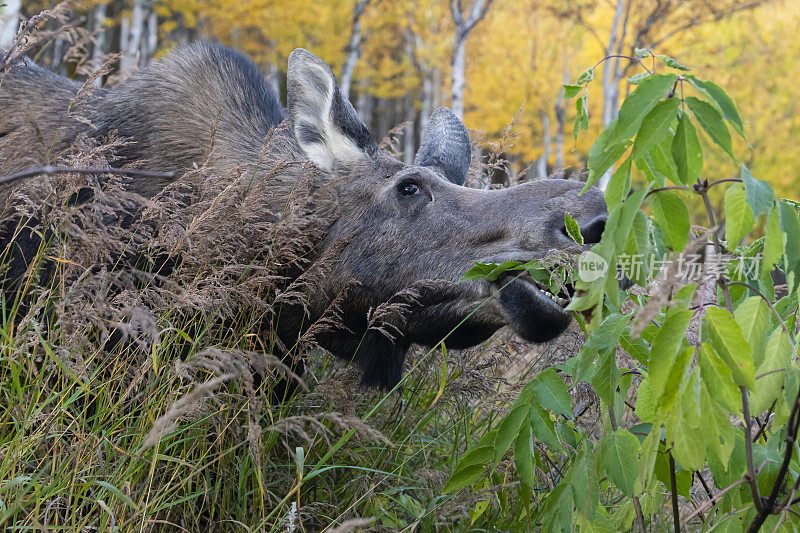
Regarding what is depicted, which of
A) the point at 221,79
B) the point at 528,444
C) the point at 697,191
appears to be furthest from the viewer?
the point at 221,79

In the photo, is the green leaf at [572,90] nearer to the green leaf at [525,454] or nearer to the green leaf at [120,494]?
the green leaf at [525,454]

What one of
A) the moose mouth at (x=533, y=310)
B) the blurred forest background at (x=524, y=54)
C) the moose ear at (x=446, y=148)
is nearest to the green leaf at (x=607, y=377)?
the moose mouth at (x=533, y=310)

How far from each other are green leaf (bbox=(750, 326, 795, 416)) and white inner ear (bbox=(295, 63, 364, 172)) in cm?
251

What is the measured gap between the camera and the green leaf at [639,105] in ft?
5.63

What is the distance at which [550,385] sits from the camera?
2.32m

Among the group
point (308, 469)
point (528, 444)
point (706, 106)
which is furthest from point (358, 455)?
point (706, 106)

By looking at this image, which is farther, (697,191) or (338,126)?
(338,126)

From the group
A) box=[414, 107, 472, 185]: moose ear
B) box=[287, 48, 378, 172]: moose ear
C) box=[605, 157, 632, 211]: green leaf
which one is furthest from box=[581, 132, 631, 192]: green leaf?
box=[414, 107, 472, 185]: moose ear

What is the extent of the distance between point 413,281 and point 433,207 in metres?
0.38

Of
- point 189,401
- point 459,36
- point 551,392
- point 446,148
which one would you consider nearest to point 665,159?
point 551,392

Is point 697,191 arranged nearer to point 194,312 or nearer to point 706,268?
point 706,268

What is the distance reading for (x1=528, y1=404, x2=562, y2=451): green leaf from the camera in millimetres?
2238

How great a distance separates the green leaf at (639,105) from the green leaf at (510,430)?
932 mm

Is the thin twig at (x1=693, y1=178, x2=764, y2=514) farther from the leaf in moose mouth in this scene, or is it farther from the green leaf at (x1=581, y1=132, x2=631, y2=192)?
the leaf in moose mouth
